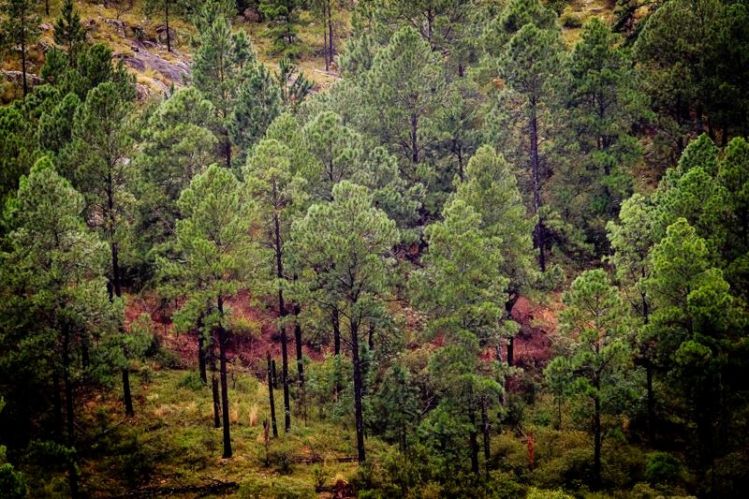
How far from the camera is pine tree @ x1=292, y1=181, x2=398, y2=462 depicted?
2917 cm

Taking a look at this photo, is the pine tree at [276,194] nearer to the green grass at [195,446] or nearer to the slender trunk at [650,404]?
the green grass at [195,446]

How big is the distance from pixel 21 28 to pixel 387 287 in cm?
4218

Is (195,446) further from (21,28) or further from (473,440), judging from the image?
(21,28)

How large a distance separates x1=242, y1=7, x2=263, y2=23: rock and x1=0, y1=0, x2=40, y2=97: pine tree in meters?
32.7

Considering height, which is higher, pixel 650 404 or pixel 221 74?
pixel 221 74

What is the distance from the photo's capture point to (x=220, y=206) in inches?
1134

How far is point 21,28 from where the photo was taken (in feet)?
181

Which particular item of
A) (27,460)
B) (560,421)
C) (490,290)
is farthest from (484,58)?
(27,460)

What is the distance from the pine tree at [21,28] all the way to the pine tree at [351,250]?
122ft

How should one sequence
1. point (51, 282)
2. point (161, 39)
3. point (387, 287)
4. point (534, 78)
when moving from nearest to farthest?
1. point (51, 282)
2. point (387, 287)
3. point (534, 78)
4. point (161, 39)

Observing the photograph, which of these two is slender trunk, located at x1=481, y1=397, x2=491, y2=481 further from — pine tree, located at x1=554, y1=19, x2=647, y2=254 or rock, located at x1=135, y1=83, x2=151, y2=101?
rock, located at x1=135, y1=83, x2=151, y2=101

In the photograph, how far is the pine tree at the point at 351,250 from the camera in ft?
95.7

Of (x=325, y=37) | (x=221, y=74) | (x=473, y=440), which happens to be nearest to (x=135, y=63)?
(x=325, y=37)

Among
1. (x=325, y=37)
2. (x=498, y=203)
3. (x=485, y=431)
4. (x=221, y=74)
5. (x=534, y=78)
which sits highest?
(x=325, y=37)
